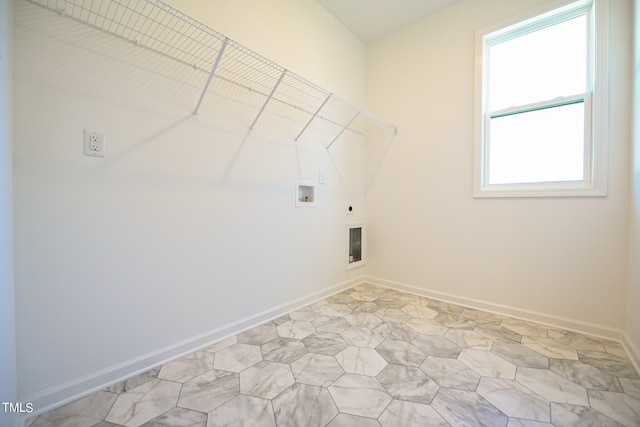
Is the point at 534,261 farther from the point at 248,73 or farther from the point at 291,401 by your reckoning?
the point at 248,73

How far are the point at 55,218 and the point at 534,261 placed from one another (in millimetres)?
2936

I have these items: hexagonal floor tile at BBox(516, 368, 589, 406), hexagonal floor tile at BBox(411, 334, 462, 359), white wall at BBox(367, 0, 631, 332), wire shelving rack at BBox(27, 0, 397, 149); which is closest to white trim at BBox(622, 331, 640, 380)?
white wall at BBox(367, 0, 631, 332)

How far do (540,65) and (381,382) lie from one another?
2.56 m

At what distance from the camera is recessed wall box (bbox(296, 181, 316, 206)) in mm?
2088

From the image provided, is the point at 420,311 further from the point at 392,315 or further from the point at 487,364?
the point at 487,364

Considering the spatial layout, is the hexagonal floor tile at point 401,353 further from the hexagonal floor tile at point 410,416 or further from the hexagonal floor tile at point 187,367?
the hexagonal floor tile at point 187,367

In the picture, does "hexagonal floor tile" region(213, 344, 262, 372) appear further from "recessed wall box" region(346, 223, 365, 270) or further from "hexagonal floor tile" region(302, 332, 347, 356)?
"recessed wall box" region(346, 223, 365, 270)

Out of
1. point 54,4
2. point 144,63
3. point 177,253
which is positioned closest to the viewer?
point 54,4

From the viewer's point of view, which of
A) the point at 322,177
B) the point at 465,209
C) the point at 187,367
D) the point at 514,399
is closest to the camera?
the point at 514,399

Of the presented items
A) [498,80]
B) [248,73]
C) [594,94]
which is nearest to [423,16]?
[498,80]

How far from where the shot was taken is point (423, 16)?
7.69 ft

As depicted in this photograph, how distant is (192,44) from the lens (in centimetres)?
143

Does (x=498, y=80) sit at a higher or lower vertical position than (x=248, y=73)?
higher

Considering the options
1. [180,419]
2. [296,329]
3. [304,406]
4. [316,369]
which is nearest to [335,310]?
[296,329]
